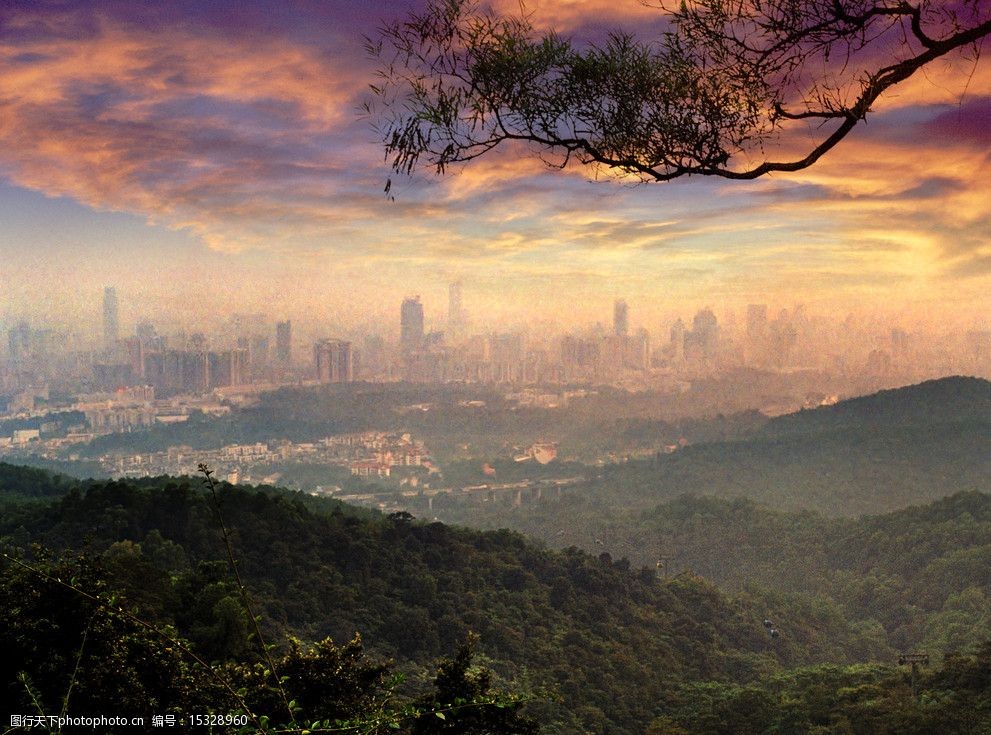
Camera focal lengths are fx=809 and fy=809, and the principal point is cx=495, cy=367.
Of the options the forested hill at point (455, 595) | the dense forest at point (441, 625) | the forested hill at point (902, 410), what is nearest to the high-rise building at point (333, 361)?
the forested hill at point (902, 410)

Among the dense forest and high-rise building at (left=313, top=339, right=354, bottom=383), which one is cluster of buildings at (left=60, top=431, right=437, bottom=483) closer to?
high-rise building at (left=313, top=339, right=354, bottom=383)

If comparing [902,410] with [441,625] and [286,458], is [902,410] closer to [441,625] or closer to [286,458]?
[286,458]

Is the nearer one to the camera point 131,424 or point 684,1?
point 684,1

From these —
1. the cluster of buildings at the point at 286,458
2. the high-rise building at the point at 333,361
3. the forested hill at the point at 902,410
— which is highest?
the high-rise building at the point at 333,361

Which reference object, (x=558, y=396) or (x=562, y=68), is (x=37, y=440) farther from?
(x=562, y=68)

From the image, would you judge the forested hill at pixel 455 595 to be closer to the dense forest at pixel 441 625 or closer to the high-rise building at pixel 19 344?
the dense forest at pixel 441 625

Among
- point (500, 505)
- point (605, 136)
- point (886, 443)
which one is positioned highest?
point (605, 136)

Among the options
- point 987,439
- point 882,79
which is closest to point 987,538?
point 987,439
